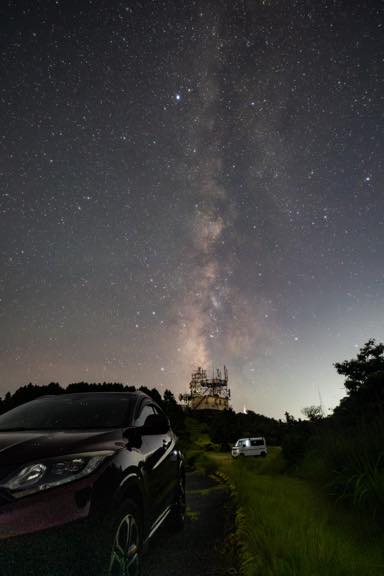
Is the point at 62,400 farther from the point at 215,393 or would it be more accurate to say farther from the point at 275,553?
the point at 215,393

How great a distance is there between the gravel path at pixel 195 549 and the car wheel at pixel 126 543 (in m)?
1.02

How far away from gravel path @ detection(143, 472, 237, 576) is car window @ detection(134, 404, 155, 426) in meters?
1.39

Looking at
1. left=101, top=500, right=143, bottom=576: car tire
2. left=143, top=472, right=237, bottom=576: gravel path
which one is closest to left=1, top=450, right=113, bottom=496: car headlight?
left=101, top=500, right=143, bottom=576: car tire

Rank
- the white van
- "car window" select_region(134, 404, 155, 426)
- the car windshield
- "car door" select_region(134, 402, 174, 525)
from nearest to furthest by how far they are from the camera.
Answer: "car door" select_region(134, 402, 174, 525) → the car windshield → "car window" select_region(134, 404, 155, 426) → the white van

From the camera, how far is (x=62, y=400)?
4.67 metres

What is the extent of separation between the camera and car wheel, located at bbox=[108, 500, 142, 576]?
2.76 meters

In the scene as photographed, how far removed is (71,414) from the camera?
167 inches

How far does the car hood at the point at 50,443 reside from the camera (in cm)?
266

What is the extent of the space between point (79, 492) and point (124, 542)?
769 millimetres

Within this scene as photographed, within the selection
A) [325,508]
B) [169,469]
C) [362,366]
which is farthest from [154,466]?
[362,366]

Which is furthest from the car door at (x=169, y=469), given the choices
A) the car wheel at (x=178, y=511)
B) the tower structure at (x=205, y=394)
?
the tower structure at (x=205, y=394)

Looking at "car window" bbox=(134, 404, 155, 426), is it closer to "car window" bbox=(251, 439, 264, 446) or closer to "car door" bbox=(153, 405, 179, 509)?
"car door" bbox=(153, 405, 179, 509)

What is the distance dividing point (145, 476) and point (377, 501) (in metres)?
4.08

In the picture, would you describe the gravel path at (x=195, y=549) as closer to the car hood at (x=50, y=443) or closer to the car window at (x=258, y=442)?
the car hood at (x=50, y=443)
